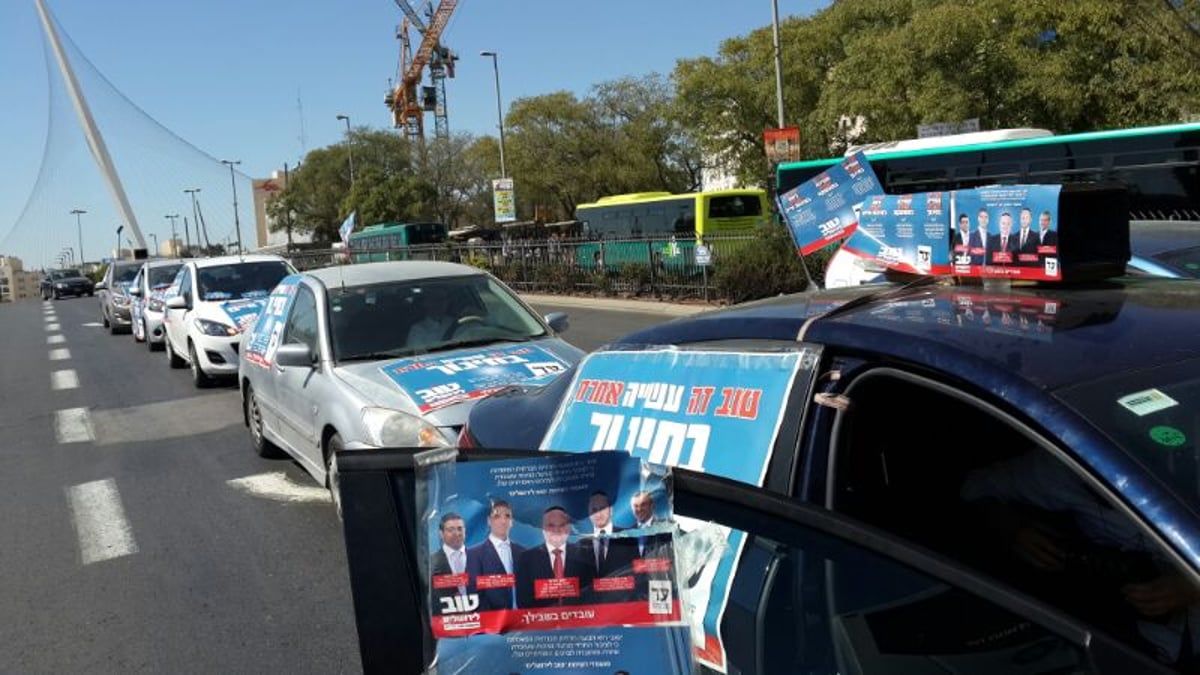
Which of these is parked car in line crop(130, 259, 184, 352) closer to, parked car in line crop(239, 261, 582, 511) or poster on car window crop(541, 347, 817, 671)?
parked car in line crop(239, 261, 582, 511)

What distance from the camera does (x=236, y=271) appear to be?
1358cm

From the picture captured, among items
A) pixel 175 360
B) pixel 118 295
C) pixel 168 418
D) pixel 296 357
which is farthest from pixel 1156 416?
pixel 118 295

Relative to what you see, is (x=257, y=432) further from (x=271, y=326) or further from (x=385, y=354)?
(x=385, y=354)

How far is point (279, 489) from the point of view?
7.34 meters

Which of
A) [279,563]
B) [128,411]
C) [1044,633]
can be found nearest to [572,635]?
[1044,633]

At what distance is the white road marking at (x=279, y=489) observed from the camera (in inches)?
276

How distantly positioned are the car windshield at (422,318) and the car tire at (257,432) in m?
1.81

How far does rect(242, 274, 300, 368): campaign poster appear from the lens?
24.8ft

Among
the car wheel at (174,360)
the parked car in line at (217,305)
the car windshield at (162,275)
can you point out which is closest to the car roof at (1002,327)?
the parked car in line at (217,305)

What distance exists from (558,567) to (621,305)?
2135 cm

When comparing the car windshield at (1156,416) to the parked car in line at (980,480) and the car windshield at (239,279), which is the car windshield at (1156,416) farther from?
the car windshield at (239,279)

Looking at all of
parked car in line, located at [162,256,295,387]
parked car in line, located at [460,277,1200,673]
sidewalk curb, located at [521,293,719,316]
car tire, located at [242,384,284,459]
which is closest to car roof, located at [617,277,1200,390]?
parked car in line, located at [460,277,1200,673]

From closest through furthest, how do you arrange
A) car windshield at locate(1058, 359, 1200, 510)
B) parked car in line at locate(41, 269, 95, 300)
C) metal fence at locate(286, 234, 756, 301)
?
car windshield at locate(1058, 359, 1200, 510) < metal fence at locate(286, 234, 756, 301) < parked car in line at locate(41, 269, 95, 300)

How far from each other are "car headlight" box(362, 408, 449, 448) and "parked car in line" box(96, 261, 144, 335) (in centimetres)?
1849
